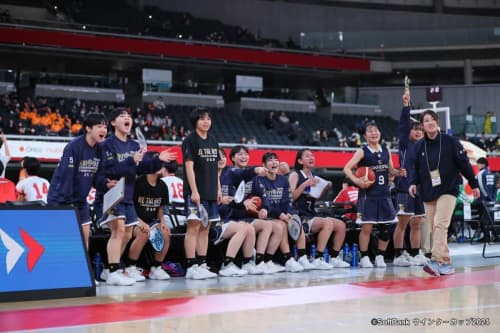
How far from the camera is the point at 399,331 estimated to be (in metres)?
5.20

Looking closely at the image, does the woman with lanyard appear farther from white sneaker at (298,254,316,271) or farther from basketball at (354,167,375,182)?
white sneaker at (298,254,316,271)

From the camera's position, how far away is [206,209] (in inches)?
374

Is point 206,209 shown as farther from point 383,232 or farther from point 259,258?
point 383,232

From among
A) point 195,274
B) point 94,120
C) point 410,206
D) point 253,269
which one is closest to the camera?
point 94,120

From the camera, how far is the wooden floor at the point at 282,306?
5586 millimetres

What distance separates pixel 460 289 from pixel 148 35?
28.4 meters

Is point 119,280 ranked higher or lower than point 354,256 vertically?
higher

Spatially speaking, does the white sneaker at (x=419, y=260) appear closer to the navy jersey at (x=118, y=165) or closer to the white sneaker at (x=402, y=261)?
the white sneaker at (x=402, y=261)

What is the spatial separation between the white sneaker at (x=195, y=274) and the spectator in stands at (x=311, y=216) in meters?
1.99

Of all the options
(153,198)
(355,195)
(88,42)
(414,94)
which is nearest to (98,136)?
(153,198)

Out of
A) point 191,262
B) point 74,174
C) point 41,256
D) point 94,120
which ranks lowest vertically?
point 191,262

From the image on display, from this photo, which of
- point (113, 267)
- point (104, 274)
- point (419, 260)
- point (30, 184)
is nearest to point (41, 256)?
point (113, 267)

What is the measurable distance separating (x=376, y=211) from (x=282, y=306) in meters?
4.32

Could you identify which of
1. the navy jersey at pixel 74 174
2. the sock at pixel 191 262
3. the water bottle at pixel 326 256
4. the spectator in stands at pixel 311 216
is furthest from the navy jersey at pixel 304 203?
the navy jersey at pixel 74 174
